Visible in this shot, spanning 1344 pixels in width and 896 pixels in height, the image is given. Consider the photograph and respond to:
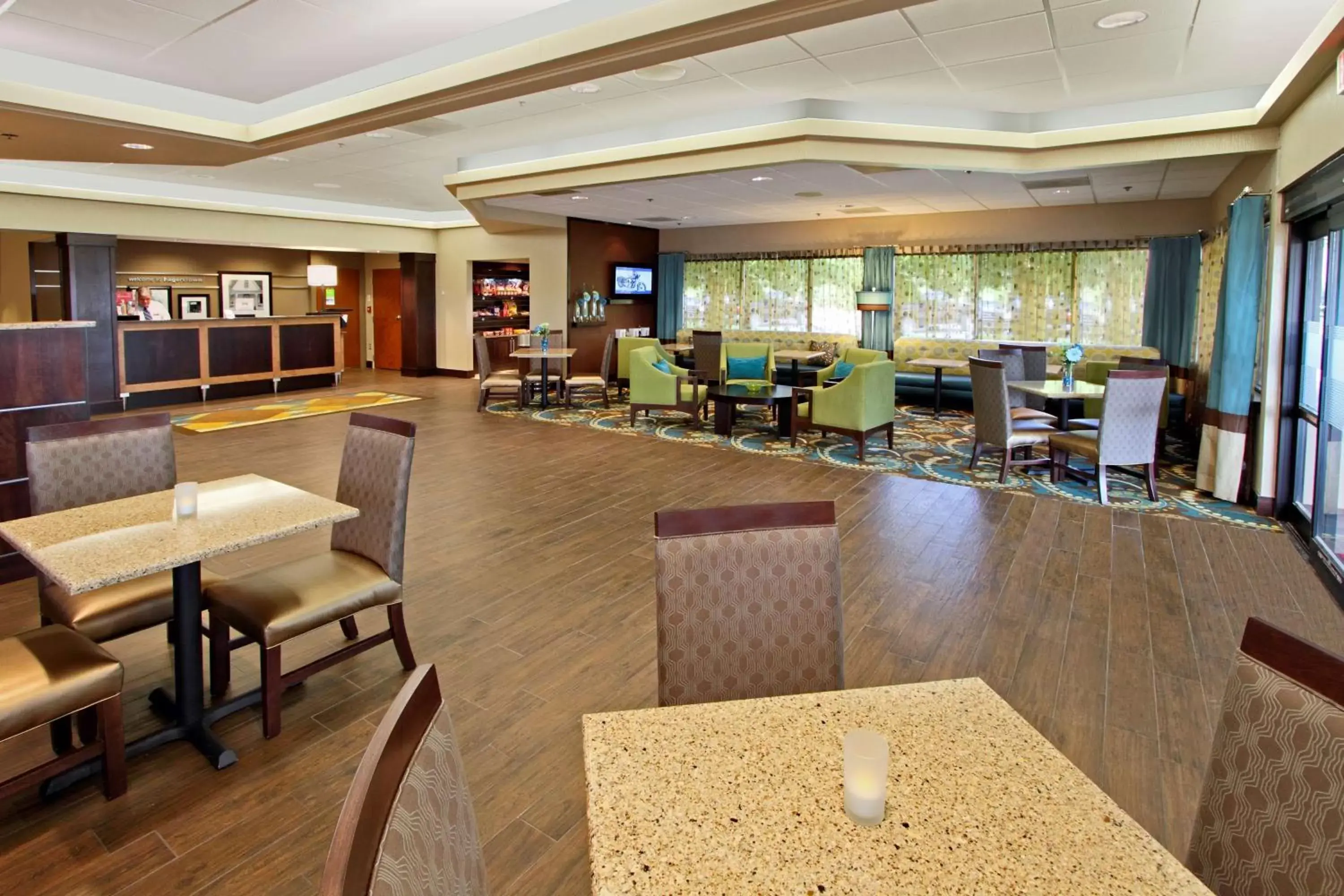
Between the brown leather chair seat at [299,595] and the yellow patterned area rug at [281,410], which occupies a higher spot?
the yellow patterned area rug at [281,410]

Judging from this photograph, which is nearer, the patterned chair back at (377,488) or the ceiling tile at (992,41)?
the patterned chair back at (377,488)

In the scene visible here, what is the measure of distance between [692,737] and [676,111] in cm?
597

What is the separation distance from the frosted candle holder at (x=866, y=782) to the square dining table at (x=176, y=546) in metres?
1.91

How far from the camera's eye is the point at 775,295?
41.9 ft

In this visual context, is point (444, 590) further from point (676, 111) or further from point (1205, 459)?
point (1205, 459)

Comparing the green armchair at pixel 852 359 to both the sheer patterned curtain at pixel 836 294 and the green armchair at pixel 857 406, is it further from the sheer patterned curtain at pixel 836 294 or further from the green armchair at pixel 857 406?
the sheer patterned curtain at pixel 836 294

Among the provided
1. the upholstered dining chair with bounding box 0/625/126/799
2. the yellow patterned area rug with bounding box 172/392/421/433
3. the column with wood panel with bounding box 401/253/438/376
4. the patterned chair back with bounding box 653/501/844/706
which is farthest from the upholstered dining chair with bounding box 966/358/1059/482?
the column with wood panel with bounding box 401/253/438/376

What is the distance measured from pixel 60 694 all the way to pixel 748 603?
72.9 inches

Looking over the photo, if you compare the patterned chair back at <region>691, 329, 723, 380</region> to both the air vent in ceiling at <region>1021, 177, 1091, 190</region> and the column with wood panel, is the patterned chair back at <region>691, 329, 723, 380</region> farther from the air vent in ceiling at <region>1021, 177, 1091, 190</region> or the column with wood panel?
the column with wood panel

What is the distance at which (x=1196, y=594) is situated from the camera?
3.96 meters

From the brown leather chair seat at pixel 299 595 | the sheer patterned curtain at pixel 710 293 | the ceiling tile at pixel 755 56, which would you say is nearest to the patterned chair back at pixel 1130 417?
the ceiling tile at pixel 755 56

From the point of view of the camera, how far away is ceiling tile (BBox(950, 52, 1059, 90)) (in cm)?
493

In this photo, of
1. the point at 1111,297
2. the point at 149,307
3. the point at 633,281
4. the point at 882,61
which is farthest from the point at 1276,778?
the point at 149,307

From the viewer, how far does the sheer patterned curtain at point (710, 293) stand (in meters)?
13.1
